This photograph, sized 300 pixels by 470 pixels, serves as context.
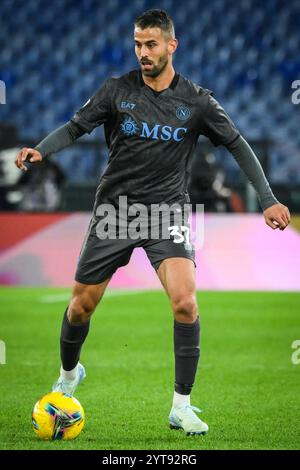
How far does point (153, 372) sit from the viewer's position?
21.2 feet

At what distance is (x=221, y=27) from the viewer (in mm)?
17156

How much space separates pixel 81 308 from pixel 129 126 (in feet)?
3.00

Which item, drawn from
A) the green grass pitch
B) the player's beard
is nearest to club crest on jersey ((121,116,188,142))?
the player's beard

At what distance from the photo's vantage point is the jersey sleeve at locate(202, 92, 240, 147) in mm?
4723

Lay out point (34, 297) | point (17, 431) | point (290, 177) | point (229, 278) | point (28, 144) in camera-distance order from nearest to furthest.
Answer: point (17, 431), point (34, 297), point (229, 278), point (28, 144), point (290, 177)

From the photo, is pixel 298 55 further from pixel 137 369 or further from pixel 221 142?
pixel 221 142

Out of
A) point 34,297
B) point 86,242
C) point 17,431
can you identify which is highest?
point 86,242

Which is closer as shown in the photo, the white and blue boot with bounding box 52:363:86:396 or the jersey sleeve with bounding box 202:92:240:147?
the jersey sleeve with bounding box 202:92:240:147

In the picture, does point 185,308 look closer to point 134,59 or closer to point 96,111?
point 96,111

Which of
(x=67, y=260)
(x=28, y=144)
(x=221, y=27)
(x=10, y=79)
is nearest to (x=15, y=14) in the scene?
(x=10, y=79)

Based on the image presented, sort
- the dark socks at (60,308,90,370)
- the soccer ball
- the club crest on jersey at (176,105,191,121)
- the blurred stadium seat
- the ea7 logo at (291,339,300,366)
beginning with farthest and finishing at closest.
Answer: the blurred stadium seat → the ea7 logo at (291,339,300,366) → the dark socks at (60,308,90,370) → the club crest on jersey at (176,105,191,121) → the soccer ball

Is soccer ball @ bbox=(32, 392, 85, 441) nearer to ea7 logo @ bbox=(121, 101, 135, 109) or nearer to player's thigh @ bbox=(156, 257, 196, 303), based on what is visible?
player's thigh @ bbox=(156, 257, 196, 303)

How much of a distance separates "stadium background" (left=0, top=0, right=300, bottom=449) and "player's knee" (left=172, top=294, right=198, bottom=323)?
54cm

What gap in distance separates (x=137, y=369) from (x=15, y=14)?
39.1ft
